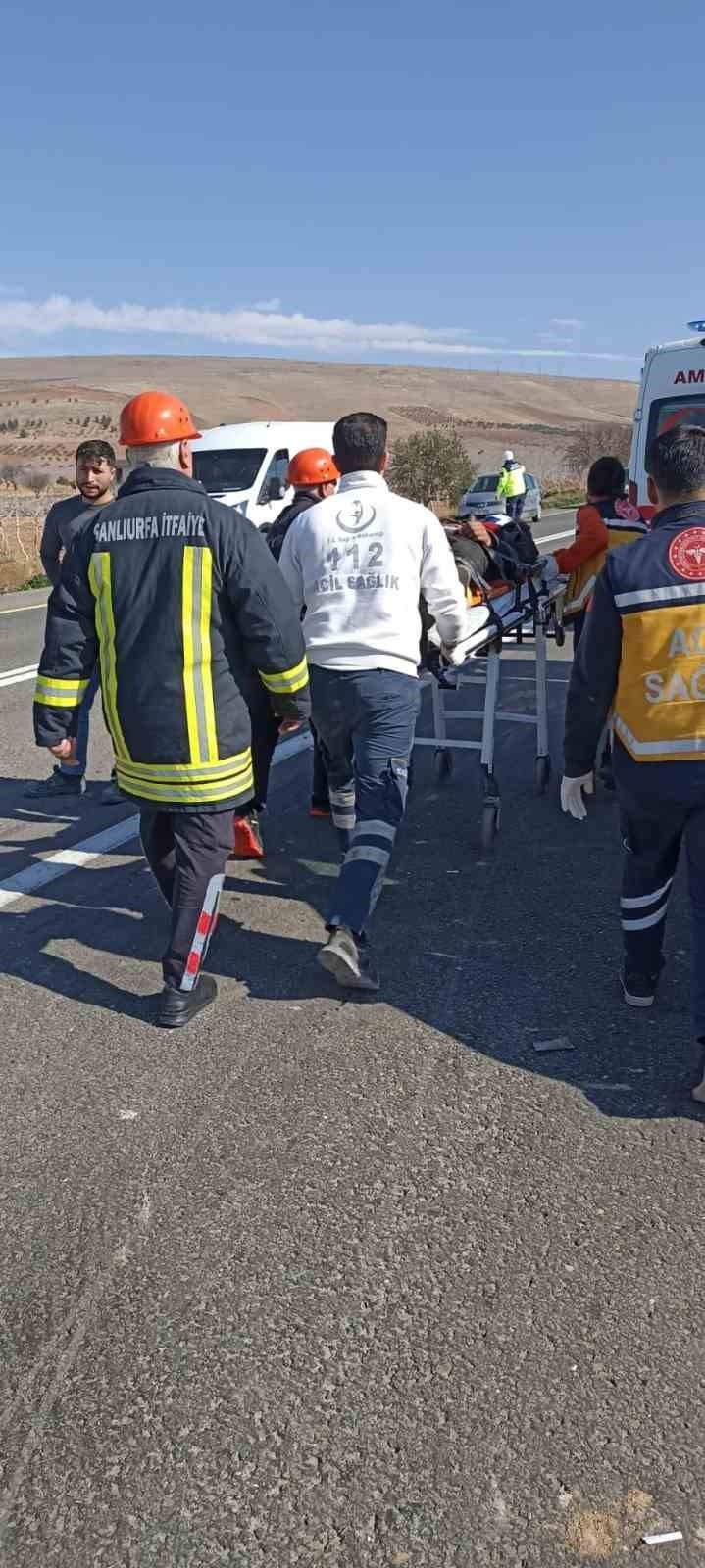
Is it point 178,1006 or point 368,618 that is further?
point 368,618

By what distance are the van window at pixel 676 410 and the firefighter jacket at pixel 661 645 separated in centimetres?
597

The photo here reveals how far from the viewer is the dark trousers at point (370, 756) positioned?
4.36m

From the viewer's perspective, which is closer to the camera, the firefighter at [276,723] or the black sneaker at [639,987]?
the black sneaker at [639,987]

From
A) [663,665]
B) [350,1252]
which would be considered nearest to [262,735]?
[663,665]

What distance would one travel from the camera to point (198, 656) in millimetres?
3949

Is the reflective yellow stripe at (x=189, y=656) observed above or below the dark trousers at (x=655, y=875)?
above

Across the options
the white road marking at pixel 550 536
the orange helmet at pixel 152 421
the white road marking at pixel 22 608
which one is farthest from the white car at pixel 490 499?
the orange helmet at pixel 152 421

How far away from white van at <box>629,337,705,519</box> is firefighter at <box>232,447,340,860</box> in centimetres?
373

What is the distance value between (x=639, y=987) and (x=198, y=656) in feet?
6.14

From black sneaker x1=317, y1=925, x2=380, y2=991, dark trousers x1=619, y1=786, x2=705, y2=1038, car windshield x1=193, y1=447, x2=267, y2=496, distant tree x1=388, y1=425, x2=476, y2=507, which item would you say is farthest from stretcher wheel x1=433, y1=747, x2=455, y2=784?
distant tree x1=388, y1=425, x2=476, y2=507

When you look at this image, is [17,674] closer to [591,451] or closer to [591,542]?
[591,542]

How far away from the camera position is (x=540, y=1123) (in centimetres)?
352

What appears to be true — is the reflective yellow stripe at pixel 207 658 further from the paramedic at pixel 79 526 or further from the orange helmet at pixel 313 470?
the paramedic at pixel 79 526

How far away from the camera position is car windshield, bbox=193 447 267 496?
15.3 meters
